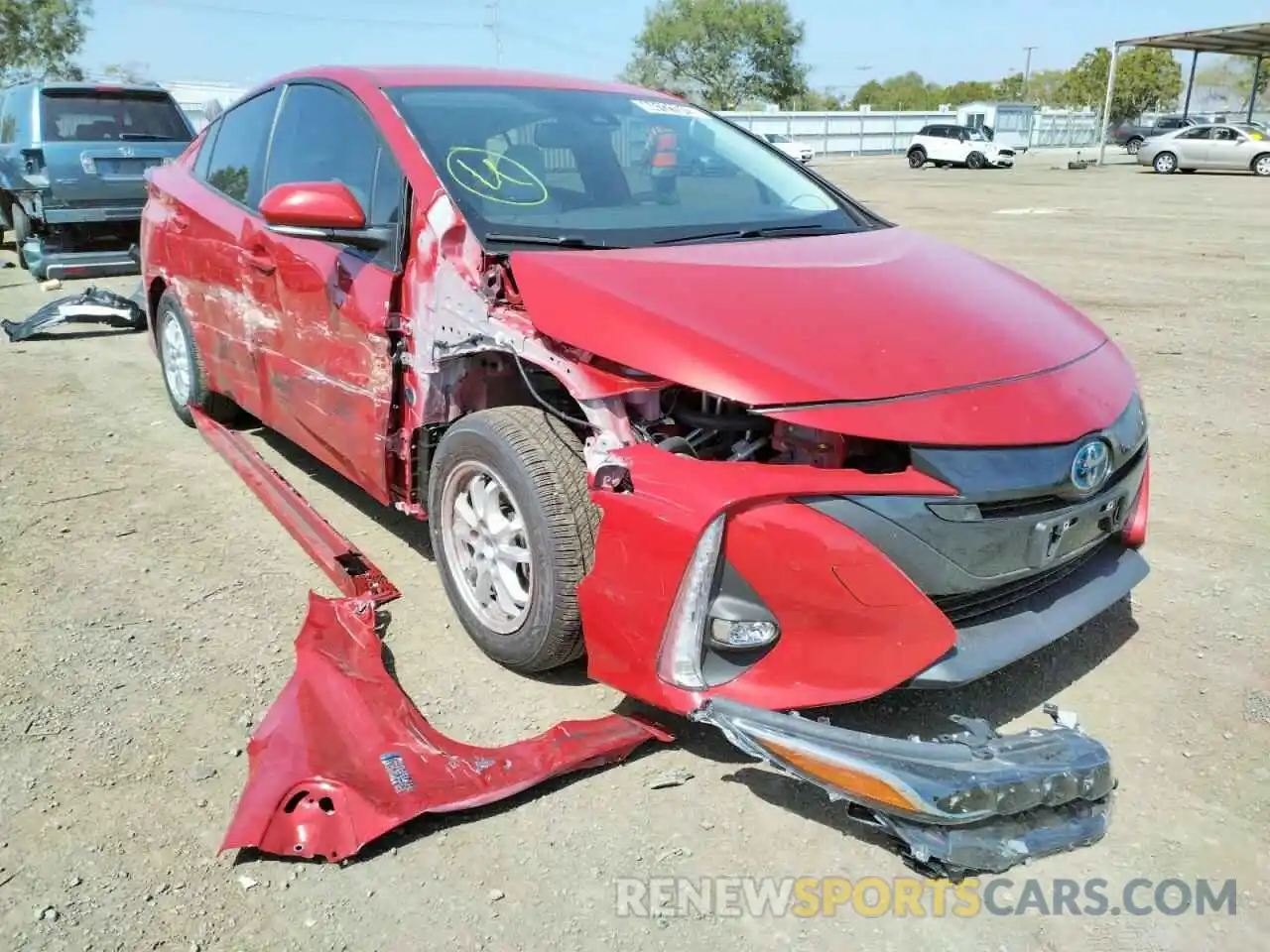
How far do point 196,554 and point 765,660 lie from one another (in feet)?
8.34

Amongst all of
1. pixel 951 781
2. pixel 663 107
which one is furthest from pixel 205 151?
pixel 951 781

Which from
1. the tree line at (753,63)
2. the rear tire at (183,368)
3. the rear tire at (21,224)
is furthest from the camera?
the tree line at (753,63)

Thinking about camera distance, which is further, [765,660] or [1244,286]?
[1244,286]

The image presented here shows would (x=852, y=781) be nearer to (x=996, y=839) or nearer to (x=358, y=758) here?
(x=996, y=839)

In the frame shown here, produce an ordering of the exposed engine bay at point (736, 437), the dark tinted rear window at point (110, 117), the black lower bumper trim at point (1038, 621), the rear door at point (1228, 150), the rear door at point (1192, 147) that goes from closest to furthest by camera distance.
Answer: the black lower bumper trim at point (1038, 621) → the exposed engine bay at point (736, 437) → the dark tinted rear window at point (110, 117) → the rear door at point (1228, 150) → the rear door at point (1192, 147)

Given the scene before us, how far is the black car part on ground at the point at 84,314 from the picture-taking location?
743 cm

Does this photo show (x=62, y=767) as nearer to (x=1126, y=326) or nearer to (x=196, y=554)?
(x=196, y=554)

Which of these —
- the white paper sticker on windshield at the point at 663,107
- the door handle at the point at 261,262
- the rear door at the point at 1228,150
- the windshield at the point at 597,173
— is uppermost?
the rear door at the point at 1228,150

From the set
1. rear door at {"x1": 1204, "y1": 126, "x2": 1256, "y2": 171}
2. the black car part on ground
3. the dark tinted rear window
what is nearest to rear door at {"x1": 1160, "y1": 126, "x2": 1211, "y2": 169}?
rear door at {"x1": 1204, "y1": 126, "x2": 1256, "y2": 171}

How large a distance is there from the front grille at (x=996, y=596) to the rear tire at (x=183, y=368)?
150 inches

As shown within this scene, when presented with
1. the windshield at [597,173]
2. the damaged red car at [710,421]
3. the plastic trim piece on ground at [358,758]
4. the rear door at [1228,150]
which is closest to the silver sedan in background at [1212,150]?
the rear door at [1228,150]

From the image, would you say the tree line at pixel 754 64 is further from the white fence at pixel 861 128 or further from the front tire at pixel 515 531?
the front tire at pixel 515 531

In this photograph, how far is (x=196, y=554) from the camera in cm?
390

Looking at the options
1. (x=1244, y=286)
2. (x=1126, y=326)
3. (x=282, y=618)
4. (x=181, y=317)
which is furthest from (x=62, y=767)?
(x=1244, y=286)
